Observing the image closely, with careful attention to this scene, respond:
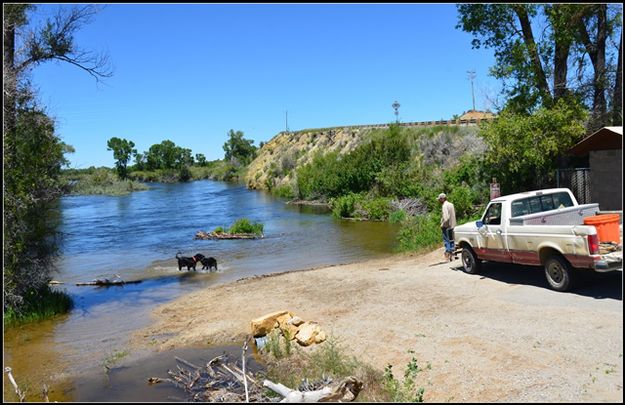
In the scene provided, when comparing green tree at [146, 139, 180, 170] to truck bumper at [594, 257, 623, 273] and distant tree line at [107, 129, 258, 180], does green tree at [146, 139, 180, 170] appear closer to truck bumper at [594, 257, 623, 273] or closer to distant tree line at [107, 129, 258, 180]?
distant tree line at [107, 129, 258, 180]

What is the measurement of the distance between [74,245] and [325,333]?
24.6 meters

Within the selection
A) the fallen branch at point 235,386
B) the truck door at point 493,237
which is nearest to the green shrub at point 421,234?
the truck door at point 493,237

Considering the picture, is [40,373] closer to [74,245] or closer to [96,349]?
[96,349]

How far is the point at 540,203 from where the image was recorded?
12.5m

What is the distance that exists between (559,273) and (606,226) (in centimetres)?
131

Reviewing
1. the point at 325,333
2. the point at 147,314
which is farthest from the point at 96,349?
the point at 325,333

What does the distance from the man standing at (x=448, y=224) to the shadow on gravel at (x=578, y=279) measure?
1778 millimetres

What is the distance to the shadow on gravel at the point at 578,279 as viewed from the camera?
10.6 m

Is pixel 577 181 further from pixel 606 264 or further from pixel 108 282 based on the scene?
pixel 108 282

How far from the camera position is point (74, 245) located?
30.7m

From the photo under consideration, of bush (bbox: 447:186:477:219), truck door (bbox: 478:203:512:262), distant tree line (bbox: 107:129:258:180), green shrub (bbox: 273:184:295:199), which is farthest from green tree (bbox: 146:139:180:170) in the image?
truck door (bbox: 478:203:512:262)

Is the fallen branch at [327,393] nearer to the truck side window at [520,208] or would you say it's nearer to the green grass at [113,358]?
the green grass at [113,358]

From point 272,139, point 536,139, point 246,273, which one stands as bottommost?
point 246,273

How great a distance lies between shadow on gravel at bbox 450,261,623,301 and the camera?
10.6m
